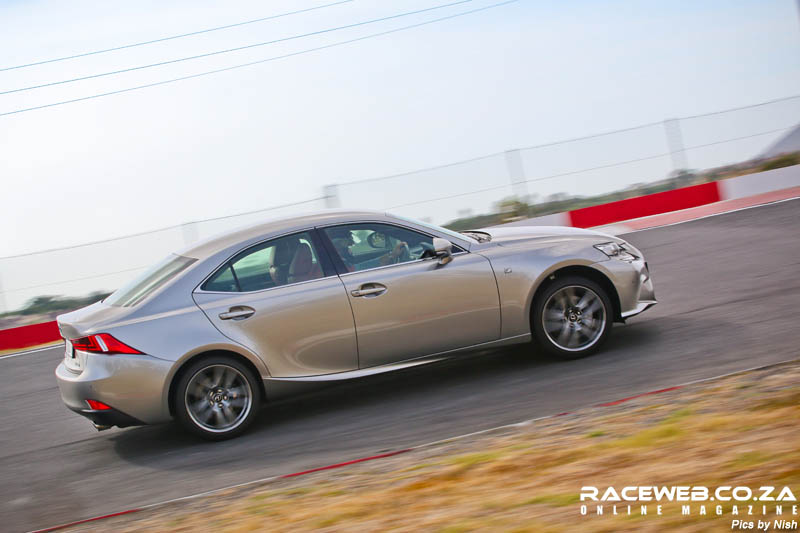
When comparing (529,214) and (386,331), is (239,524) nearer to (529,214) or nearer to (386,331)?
(386,331)

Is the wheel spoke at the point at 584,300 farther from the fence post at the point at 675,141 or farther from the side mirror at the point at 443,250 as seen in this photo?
the fence post at the point at 675,141

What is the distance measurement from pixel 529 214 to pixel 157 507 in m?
13.4

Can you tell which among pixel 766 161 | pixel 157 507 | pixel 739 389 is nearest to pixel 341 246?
pixel 157 507

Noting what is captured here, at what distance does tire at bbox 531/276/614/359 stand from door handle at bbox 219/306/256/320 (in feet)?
7.69

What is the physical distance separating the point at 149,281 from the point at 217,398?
1145mm

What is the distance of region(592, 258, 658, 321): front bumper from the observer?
7.27 metres

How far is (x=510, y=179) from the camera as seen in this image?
18172 millimetres

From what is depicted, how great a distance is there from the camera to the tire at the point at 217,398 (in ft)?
21.2

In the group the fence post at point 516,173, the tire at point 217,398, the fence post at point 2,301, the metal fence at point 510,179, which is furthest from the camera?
the fence post at point 516,173

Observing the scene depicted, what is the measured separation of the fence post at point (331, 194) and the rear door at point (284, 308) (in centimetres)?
1114

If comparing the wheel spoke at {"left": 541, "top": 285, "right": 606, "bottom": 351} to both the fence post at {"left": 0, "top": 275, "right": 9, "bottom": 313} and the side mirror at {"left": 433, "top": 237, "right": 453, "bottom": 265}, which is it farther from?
the fence post at {"left": 0, "top": 275, "right": 9, "bottom": 313}

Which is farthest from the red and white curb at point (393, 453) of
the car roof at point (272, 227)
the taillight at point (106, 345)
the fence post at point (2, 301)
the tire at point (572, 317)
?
the fence post at point (2, 301)

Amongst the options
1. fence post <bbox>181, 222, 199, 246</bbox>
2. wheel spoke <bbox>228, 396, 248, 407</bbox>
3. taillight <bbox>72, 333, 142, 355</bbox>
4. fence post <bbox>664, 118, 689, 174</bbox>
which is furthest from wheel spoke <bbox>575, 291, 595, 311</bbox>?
fence post <bbox>664, 118, 689, 174</bbox>

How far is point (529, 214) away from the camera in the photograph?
17828mm
